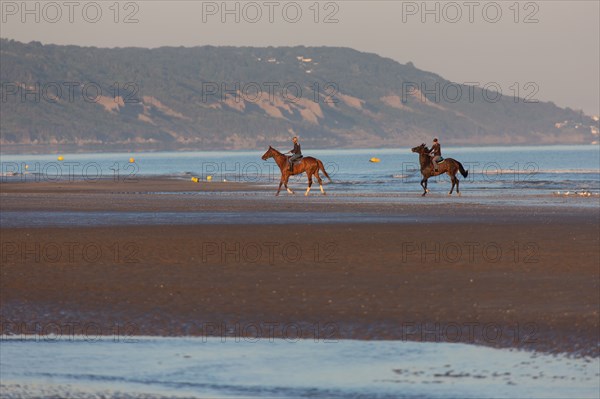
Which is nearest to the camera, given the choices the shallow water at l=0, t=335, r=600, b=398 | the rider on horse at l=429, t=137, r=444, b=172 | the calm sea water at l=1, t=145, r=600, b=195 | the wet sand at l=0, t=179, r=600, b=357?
the shallow water at l=0, t=335, r=600, b=398

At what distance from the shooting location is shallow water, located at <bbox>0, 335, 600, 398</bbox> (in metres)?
9.86

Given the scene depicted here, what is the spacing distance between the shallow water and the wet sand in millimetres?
649

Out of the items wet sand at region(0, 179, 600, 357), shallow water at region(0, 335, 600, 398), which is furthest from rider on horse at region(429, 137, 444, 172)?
shallow water at region(0, 335, 600, 398)

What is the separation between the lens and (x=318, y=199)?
38906mm

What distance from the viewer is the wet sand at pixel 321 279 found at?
13.2 m

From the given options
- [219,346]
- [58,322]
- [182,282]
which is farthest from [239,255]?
[219,346]

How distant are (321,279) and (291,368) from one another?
626 cm

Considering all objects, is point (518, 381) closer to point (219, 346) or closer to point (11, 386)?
point (219, 346)

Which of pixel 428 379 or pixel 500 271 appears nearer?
pixel 428 379

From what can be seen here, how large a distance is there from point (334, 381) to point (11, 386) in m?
2.61

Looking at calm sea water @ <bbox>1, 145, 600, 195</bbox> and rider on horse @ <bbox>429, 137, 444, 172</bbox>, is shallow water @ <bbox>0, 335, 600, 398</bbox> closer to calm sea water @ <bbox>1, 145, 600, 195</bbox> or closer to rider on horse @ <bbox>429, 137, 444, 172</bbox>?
rider on horse @ <bbox>429, 137, 444, 172</bbox>

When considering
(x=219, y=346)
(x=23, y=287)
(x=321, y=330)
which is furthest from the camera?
(x=23, y=287)

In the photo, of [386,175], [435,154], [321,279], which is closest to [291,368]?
[321,279]

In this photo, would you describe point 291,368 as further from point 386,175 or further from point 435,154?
point 386,175
